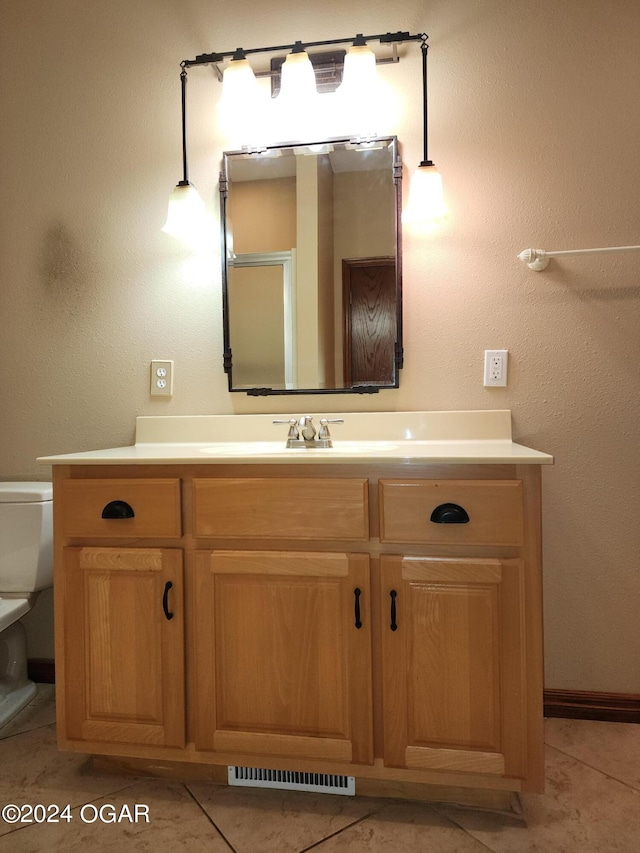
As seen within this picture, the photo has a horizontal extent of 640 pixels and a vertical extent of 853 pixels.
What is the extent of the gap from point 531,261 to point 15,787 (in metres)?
1.93

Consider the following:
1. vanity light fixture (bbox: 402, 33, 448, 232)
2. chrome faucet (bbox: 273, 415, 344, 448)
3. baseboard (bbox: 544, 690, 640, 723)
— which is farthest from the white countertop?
baseboard (bbox: 544, 690, 640, 723)

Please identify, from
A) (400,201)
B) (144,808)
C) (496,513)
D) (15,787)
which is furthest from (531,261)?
(15,787)

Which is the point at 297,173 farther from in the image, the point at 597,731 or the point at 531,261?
the point at 597,731

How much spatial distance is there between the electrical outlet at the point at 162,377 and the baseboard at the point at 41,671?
1.01 meters

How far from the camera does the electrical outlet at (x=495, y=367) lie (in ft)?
5.43

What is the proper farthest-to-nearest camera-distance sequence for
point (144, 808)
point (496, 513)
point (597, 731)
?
point (597, 731) → point (144, 808) → point (496, 513)

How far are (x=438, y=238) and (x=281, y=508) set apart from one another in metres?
0.98

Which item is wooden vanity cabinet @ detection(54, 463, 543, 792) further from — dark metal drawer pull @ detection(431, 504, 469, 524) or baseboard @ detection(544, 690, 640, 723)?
baseboard @ detection(544, 690, 640, 723)

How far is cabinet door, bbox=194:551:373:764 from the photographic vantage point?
122 cm

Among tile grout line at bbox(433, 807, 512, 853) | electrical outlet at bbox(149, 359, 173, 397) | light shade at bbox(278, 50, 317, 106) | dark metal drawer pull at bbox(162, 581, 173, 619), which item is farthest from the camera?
electrical outlet at bbox(149, 359, 173, 397)

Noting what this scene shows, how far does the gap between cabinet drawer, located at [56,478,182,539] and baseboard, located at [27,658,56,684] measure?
866 mm

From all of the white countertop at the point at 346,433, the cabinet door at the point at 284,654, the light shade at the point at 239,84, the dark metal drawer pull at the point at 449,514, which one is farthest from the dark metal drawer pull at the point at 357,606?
the light shade at the point at 239,84

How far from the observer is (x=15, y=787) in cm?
136

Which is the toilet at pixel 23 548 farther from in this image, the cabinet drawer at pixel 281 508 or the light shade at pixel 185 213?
the light shade at pixel 185 213
